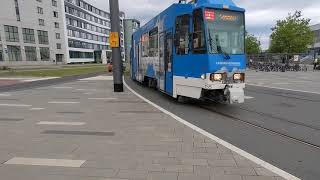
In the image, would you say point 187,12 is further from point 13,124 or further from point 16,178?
point 16,178

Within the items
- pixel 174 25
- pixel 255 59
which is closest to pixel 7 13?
pixel 255 59

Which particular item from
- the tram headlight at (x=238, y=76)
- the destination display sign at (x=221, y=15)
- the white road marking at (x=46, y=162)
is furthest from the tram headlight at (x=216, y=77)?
the white road marking at (x=46, y=162)

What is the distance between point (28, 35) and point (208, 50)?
6773cm

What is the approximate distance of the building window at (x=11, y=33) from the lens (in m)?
62.1

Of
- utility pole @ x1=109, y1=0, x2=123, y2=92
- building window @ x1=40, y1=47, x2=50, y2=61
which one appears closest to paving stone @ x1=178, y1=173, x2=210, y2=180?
utility pole @ x1=109, y1=0, x2=123, y2=92

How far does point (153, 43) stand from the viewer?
1337 cm

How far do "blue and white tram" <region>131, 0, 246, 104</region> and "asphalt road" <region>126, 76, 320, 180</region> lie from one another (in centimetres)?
69

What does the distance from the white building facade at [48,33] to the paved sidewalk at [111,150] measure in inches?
2348

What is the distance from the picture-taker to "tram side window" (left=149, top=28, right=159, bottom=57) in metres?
12.8

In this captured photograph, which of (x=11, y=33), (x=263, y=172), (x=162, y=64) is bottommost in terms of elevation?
(x=263, y=172)

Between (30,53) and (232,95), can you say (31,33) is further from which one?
(232,95)

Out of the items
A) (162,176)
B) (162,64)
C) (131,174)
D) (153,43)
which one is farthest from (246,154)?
(153,43)

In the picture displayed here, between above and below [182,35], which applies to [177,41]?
below

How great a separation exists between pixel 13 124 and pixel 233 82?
21.7 feet
